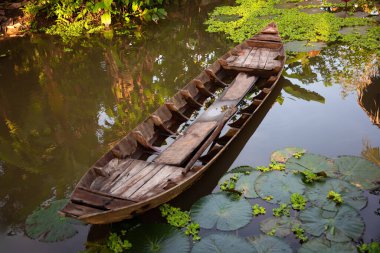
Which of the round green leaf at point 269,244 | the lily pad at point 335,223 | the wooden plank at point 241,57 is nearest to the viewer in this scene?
the round green leaf at point 269,244

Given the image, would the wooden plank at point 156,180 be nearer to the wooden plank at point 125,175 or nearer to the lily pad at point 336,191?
the wooden plank at point 125,175

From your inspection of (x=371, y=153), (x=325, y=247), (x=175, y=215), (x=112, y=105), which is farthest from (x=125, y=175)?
(x=371, y=153)

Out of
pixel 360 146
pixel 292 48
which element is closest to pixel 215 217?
pixel 360 146

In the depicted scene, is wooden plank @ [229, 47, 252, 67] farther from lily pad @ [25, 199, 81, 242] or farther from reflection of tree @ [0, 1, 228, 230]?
lily pad @ [25, 199, 81, 242]

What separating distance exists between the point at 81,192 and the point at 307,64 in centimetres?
633

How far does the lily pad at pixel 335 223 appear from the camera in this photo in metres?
3.81

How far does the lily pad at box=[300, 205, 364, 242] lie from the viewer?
3.81 metres

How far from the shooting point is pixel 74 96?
7.71 metres

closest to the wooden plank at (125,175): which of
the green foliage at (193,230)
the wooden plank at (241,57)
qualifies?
the green foliage at (193,230)

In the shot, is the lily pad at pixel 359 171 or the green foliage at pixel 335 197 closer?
the green foliage at pixel 335 197

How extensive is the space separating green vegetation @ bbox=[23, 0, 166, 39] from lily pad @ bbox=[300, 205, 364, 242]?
9139 millimetres

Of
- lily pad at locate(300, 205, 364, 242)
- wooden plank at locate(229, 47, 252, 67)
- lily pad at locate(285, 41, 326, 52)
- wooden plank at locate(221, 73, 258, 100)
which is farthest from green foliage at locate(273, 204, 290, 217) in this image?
lily pad at locate(285, 41, 326, 52)

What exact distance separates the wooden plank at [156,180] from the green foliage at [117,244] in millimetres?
466

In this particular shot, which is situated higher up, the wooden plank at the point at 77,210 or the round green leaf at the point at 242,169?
the wooden plank at the point at 77,210
